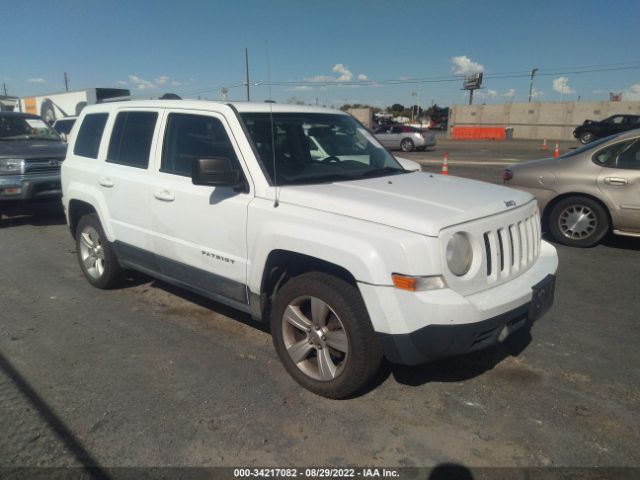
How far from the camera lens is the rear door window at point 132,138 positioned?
431 centimetres

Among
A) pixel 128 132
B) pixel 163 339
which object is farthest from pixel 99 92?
pixel 163 339

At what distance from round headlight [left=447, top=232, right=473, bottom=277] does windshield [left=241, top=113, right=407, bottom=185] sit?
3.79 ft

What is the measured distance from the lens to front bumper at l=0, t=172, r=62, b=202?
8.20 metres

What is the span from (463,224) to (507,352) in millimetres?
1506

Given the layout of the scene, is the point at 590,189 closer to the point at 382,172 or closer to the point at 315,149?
the point at 382,172

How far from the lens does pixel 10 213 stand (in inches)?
389

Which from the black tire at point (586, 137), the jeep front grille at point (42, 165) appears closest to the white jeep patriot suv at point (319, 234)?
the jeep front grille at point (42, 165)

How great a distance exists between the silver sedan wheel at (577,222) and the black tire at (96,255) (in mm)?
5699

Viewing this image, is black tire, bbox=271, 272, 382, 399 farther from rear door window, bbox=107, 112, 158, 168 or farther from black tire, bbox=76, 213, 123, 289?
black tire, bbox=76, 213, 123, 289

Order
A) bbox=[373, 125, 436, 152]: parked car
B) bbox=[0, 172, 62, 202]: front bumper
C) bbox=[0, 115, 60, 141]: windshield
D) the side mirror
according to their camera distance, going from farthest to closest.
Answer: bbox=[373, 125, 436, 152]: parked car, bbox=[0, 115, 60, 141]: windshield, bbox=[0, 172, 62, 202]: front bumper, the side mirror

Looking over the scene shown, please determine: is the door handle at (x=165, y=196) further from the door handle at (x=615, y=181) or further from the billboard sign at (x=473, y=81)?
the billboard sign at (x=473, y=81)

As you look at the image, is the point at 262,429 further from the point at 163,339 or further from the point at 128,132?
the point at 128,132

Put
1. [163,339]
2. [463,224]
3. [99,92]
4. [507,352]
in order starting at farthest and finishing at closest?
1. [99,92]
2. [163,339]
3. [507,352]
4. [463,224]

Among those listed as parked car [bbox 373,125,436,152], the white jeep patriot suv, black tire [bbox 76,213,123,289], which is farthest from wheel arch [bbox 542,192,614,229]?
parked car [bbox 373,125,436,152]
